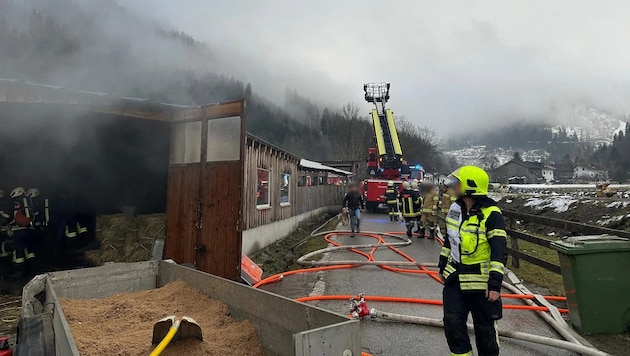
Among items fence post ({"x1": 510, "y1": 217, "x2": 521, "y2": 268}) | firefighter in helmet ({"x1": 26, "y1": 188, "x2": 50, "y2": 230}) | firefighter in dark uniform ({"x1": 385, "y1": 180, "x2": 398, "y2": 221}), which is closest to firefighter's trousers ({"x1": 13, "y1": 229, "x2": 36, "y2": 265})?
firefighter in helmet ({"x1": 26, "y1": 188, "x2": 50, "y2": 230})

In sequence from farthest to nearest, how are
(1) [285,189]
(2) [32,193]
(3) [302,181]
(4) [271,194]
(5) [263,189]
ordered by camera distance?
(3) [302,181], (1) [285,189], (4) [271,194], (5) [263,189], (2) [32,193]

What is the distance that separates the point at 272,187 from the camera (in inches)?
448

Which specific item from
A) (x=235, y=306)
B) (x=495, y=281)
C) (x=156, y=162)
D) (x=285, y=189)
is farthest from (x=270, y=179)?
(x=495, y=281)

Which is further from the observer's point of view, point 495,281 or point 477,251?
point 477,251

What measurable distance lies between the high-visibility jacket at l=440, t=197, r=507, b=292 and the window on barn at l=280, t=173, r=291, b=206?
9829 mm

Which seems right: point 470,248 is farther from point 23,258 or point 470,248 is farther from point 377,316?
point 23,258

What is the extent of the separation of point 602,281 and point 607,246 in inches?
14.9

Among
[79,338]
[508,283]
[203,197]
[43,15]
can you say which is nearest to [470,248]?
[79,338]

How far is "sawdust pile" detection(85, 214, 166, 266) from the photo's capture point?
8.11 metres

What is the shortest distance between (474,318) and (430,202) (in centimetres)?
746

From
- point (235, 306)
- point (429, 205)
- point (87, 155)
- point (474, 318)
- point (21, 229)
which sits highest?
point (87, 155)

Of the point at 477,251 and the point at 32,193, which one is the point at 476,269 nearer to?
the point at 477,251

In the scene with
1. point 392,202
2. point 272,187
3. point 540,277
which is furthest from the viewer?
point 392,202

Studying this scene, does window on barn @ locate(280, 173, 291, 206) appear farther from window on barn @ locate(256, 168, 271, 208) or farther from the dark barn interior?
the dark barn interior
